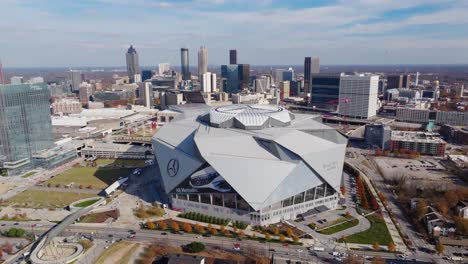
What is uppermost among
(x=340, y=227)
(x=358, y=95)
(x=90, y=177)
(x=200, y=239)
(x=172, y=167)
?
(x=358, y=95)

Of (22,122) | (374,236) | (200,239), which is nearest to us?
(200,239)

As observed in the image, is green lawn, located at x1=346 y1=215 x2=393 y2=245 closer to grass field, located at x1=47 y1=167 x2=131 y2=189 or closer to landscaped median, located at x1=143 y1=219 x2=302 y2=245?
landscaped median, located at x1=143 y1=219 x2=302 y2=245

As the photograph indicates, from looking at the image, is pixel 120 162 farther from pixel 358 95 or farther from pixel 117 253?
pixel 358 95

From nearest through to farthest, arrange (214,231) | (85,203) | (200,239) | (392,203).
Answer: (200,239)
(214,231)
(85,203)
(392,203)

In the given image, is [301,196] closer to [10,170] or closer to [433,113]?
[10,170]

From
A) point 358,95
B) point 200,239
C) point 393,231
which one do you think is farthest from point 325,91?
point 200,239

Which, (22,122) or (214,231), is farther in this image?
(22,122)

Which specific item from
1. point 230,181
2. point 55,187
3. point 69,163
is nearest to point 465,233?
point 230,181
